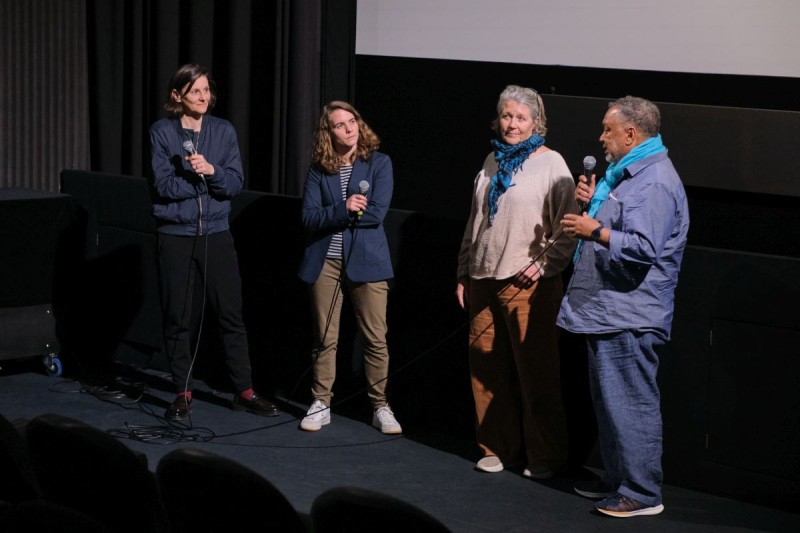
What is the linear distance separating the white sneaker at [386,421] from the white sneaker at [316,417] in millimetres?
208

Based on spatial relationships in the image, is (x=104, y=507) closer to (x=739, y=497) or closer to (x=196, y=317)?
(x=739, y=497)

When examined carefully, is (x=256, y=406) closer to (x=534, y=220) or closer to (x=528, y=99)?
(x=534, y=220)

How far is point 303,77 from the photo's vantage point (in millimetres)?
6902

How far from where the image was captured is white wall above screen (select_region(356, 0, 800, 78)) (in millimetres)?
5414

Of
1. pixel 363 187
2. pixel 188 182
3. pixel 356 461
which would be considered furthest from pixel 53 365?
pixel 363 187

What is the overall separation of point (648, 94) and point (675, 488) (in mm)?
2248

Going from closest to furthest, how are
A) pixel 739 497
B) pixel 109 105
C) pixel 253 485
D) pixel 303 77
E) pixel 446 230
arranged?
pixel 253 485 → pixel 739 497 → pixel 446 230 → pixel 303 77 → pixel 109 105

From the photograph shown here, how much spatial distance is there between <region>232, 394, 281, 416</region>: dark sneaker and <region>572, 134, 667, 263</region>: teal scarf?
69.1 inches

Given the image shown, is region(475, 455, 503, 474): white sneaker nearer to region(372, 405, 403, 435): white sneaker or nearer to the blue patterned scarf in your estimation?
→ region(372, 405, 403, 435): white sneaker

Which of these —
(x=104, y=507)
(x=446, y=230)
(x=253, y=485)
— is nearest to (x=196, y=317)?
(x=446, y=230)

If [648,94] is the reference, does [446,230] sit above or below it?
below

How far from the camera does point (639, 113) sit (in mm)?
3912

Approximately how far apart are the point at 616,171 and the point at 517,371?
0.93m

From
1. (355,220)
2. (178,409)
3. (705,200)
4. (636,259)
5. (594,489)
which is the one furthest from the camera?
A: (705,200)
